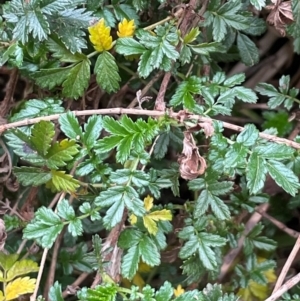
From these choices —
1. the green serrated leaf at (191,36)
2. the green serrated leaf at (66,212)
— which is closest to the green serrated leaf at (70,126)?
the green serrated leaf at (66,212)

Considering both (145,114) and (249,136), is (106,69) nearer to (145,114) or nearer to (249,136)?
(145,114)

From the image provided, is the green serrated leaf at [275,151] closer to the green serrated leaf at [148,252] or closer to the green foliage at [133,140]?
the green foliage at [133,140]

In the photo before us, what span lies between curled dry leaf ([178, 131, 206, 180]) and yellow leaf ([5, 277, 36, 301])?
0.33m

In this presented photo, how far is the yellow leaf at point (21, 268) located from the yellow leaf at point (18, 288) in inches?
1.2

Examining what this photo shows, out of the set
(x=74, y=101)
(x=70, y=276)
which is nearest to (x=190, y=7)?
(x=74, y=101)

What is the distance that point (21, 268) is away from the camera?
3.07ft

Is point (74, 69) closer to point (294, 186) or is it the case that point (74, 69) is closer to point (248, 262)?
point (294, 186)

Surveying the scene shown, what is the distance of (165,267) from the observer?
3.80ft

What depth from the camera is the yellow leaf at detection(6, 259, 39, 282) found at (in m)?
0.93

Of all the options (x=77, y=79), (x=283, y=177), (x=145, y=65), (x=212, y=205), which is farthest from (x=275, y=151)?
(x=77, y=79)

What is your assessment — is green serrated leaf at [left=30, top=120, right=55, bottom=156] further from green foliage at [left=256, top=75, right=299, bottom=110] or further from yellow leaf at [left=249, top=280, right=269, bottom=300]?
yellow leaf at [left=249, top=280, right=269, bottom=300]

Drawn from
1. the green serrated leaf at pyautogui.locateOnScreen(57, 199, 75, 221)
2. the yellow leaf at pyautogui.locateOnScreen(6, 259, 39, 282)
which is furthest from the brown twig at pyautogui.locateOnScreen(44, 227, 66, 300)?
the green serrated leaf at pyautogui.locateOnScreen(57, 199, 75, 221)

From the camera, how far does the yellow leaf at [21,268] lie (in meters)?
0.93

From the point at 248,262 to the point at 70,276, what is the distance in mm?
385
